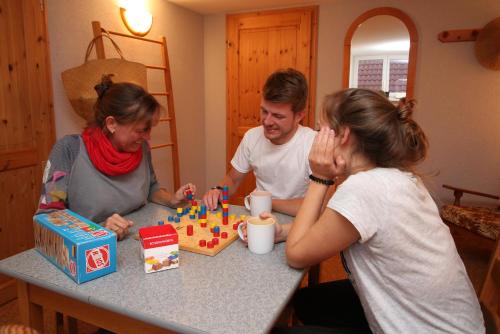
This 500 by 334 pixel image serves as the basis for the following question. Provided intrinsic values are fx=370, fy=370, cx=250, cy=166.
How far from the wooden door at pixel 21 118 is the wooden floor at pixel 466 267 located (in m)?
0.17

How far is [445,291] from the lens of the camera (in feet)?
3.02

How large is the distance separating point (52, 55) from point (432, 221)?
2490mm

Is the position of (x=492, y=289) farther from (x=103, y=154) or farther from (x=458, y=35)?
(x=458, y=35)

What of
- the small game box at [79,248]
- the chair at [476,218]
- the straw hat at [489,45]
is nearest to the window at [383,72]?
the straw hat at [489,45]

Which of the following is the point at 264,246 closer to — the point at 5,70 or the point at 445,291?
the point at 445,291

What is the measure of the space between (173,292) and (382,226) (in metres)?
0.54

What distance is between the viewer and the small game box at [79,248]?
3.09ft

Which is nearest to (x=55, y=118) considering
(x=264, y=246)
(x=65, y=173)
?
(x=65, y=173)

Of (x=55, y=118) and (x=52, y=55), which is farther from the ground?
(x=52, y=55)

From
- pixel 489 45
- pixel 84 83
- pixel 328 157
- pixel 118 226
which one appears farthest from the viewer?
pixel 489 45

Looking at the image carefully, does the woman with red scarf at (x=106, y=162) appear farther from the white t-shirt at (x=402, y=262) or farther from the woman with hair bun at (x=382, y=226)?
the white t-shirt at (x=402, y=262)

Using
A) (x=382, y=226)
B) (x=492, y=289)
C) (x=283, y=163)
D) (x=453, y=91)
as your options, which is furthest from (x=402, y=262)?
(x=453, y=91)

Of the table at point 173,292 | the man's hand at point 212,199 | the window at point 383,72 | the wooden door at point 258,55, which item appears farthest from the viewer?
the wooden door at point 258,55

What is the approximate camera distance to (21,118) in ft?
7.27
